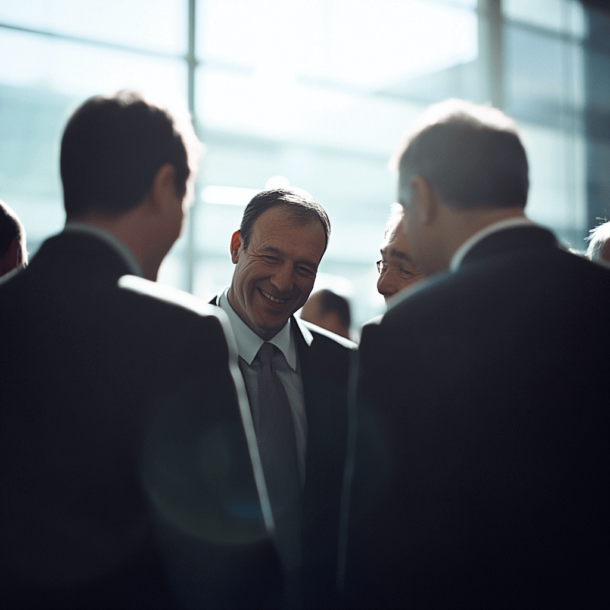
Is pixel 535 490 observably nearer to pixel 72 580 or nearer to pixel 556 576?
pixel 556 576

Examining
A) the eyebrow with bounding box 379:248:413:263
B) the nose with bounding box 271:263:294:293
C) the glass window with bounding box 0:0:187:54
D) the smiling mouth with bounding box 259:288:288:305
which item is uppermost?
the glass window with bounding box 0:0:187:54

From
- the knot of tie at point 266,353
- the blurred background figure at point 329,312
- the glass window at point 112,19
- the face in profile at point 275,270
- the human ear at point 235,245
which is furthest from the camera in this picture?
the glass window at point 112,19

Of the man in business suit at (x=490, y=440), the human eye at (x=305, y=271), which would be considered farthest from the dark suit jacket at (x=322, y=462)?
the man in business suit at (x=490, y=440)

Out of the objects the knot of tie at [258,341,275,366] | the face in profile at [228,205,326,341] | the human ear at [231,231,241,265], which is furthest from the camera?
the human ear at [231,231,241,265]

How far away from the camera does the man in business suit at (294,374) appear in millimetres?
1724

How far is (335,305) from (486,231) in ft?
9.20

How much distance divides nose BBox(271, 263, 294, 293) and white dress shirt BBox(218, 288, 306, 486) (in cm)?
11

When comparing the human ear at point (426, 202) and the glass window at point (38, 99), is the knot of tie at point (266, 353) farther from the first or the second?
the glass window at point (38, 99)

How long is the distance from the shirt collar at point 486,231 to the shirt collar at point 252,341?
35.8 inches

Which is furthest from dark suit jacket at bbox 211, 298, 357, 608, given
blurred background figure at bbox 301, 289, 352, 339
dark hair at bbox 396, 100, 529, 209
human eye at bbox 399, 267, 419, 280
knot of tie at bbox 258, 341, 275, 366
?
blurred background figure at bbox 301, 289, 352, 339

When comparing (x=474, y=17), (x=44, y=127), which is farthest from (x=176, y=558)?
(x=474, y=17)

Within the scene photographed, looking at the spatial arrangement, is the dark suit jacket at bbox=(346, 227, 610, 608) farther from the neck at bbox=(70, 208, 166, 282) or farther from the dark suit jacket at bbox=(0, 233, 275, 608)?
the neck at bbox=(70, 208, 166, 282)

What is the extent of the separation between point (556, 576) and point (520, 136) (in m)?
0.78

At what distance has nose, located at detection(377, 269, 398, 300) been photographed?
2.19m
